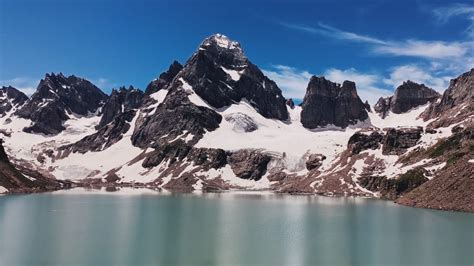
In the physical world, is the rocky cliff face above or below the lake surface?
above

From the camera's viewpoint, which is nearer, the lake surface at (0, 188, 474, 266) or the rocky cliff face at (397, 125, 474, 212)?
the lake surface at (0, 188, 474, 266)

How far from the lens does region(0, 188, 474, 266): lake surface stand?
222ft

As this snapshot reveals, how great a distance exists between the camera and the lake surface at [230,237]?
67.8 metres

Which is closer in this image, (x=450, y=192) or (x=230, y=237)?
(x=230, y=237)

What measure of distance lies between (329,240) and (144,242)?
1241 inches

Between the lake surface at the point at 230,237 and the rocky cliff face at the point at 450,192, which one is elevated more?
the rocky cliff face at the point at 450,192

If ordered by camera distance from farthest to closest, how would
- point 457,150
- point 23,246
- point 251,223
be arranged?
1. point 457,150
2. point 251,223
3. point 23,246

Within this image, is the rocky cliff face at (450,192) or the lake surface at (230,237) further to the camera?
the rocky cliff face at (450,192)

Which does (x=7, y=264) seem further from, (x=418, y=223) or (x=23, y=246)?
(x=418, y=223)

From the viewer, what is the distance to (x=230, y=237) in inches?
3445

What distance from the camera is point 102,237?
3334 inches

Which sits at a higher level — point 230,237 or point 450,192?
point 450,192

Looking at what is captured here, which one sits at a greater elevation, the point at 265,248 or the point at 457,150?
the point at 457,150

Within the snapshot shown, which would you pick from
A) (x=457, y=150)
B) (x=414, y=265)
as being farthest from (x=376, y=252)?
(x=457, y=150)
